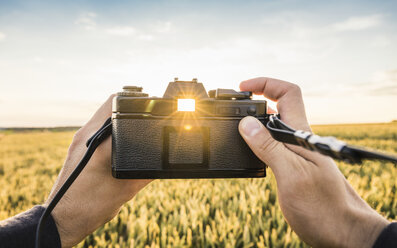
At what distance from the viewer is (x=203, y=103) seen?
1488mm

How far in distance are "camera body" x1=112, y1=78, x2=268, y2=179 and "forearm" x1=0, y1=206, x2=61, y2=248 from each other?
486mm

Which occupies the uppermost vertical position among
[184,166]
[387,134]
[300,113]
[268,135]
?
[300,113]

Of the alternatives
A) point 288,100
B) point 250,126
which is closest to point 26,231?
point 250,126

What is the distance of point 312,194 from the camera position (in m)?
1.46

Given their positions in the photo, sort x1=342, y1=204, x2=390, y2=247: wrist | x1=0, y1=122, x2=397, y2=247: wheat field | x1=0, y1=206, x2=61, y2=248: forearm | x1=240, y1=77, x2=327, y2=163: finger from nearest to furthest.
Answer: x1=342, y1=204, x2=390, y2=247: wrist
x1=0, y1=206, x2=61, y2=248: forearm
x1=240, y1=77, x2=327, y2=163: finger
x1=0, y1=122, x2=397, y2=247: wheat field

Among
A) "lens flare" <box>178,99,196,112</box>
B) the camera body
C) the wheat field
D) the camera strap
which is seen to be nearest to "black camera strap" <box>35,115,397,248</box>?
the camera strap

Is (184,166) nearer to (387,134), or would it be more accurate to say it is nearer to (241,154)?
(241,154)

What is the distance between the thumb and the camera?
4.74 ft

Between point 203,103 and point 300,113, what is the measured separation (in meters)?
0.53

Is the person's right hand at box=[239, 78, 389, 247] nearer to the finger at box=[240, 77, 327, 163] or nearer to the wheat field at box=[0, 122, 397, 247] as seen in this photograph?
the finger at box=[240, 77, 327, 163]

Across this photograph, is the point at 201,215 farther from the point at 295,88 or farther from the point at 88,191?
the point at 295,88

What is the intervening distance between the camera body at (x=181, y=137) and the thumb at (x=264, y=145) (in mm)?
57

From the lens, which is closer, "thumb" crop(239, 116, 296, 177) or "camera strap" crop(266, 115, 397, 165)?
"camera strap" crop(266, 115, 397, 165)

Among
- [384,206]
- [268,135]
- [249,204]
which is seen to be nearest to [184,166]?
[268,135]
